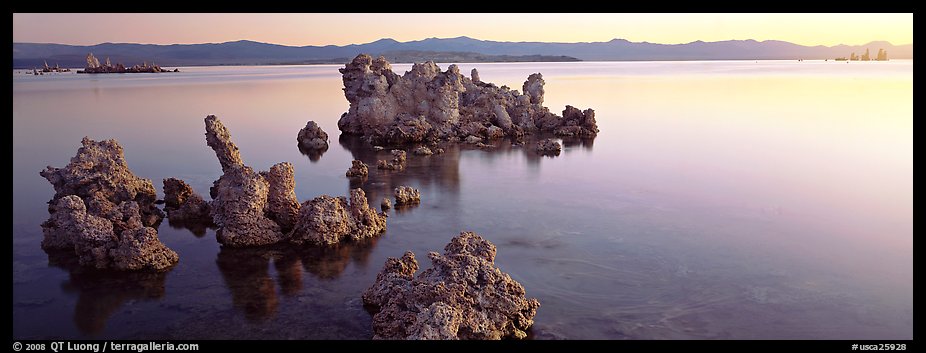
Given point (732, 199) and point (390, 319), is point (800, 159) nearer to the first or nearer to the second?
point (732, 199)

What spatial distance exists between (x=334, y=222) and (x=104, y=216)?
379 cm

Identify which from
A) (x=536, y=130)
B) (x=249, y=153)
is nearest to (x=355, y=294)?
(x=249, y=153)

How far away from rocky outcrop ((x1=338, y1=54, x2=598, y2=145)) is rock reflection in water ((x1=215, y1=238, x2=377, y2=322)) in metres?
12.6

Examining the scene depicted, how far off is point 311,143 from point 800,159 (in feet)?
48.8

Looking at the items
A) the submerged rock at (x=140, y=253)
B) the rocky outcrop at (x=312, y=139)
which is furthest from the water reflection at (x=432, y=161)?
the submerged rock at (x=140, y=253)

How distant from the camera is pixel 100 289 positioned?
29.6ft

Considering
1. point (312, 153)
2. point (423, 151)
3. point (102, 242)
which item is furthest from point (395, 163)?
point (102, 242)

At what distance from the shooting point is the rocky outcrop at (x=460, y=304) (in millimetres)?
7184

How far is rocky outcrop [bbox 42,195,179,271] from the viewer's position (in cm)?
974

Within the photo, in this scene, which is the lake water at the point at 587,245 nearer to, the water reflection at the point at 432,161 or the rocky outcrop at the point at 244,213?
the water reflection at the point at 432,161

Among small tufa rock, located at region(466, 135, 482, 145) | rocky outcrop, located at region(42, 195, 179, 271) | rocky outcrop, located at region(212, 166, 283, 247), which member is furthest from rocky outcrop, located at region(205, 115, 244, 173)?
small tufa rock, located at region(466, 135, 482, 145)

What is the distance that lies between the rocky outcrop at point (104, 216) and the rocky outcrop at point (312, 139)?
873cm
